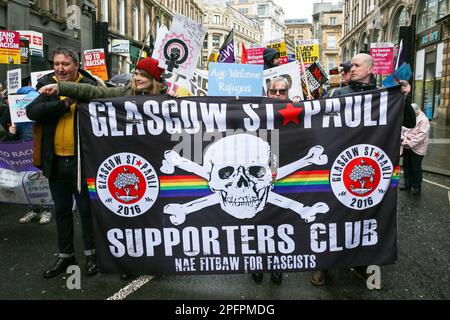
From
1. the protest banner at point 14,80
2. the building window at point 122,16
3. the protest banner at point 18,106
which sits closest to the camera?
the protest banner at point 18,106

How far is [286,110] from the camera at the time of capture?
3244mm

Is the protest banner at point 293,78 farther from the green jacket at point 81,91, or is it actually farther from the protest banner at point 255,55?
the protest banner at point 255,55

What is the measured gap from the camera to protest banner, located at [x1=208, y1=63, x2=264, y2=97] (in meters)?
4.17

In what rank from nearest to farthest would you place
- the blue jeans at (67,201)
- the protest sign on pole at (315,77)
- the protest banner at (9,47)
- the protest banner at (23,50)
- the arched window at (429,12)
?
1. the blue jeans at (67,201)
2. the protest sign on pole at (315,77)
3. the protest banner at (9,47)
4. the protest banner at (23,50)
5. the arched window at (429,12)

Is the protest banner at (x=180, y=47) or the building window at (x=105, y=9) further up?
the building window at (x=105, y=9)

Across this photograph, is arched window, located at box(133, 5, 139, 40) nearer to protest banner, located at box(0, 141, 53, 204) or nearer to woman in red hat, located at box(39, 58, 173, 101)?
protest banner, located at box(0, 141, 53, 204)

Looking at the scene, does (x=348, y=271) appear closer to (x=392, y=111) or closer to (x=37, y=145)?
(x=392, y=111)

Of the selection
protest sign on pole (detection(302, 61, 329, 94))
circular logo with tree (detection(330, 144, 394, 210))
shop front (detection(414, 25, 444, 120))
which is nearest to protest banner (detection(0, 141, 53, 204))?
circular logo with tree (detection(330, 144, 394, 210))

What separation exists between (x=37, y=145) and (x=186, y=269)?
1.86 metres

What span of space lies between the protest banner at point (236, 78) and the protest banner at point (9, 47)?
24.3ft

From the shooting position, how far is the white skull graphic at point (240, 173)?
3236 millimetres

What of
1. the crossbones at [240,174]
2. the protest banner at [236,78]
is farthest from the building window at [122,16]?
the crossbones at [240,174]

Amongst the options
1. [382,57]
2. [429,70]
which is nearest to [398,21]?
[429,70]

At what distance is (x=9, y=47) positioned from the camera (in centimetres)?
963
